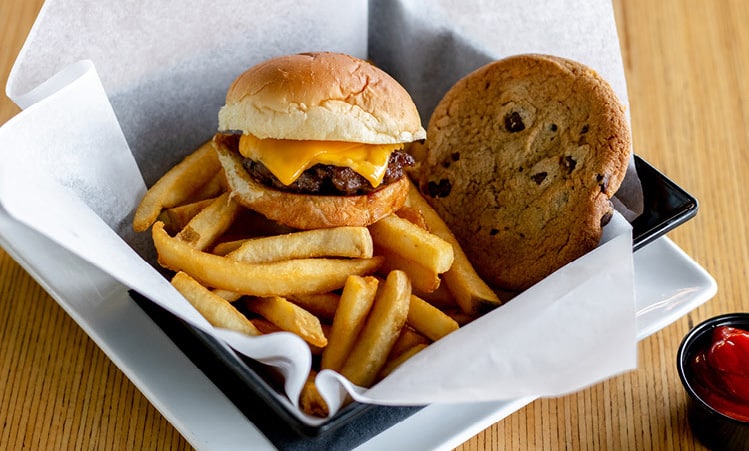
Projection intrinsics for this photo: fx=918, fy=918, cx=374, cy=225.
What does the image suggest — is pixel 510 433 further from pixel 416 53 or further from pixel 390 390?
pixel 416 53

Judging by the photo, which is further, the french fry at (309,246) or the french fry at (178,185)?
the french fry at (178,185)

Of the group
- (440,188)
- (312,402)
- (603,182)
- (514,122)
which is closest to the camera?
(312,402)

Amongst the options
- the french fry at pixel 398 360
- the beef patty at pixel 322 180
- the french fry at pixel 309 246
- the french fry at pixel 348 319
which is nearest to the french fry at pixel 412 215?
the beef patty at pixel 322 180

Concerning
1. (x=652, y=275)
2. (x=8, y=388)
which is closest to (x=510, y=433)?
(x=652, y=275)

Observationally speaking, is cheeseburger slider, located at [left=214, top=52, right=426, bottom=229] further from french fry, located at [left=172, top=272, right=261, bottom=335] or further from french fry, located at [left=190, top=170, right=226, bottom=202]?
french fry, located at [left=172, top=272, right=261, bottom=335]

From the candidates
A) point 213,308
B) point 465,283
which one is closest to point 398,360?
point 465,283

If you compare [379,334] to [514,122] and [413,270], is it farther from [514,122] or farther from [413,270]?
[514,122]

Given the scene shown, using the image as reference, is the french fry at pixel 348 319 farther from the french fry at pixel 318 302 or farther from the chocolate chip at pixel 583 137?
the chocolate chip at pixel 583 137

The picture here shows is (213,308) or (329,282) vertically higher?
(213,308)
